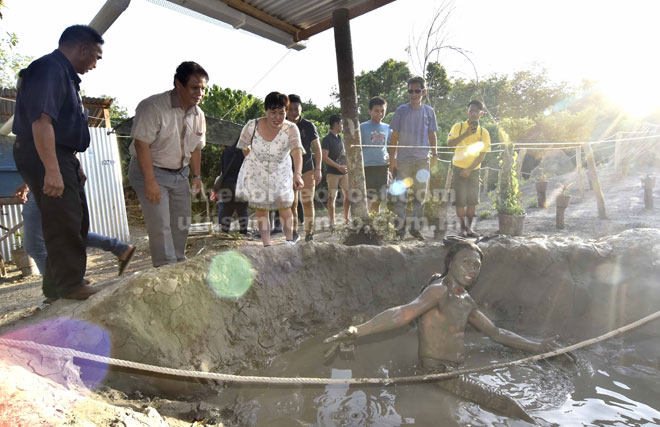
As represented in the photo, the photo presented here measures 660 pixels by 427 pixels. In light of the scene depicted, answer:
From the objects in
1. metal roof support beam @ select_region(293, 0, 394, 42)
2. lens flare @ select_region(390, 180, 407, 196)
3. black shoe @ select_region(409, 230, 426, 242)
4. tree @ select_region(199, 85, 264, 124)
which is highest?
tree @ select_region(199, 85, 264, 124)

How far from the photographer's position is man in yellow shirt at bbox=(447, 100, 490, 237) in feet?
17.0

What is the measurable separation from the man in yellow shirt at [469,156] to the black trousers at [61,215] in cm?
447

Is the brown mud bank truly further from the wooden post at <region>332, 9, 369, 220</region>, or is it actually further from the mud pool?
the wooden post at <region>332, 9, 369, 220</region>

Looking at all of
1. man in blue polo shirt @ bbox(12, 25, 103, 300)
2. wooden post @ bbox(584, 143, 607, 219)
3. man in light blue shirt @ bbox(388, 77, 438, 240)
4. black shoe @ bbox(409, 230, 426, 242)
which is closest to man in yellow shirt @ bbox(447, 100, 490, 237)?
man in light blue shirt @ bbox(388, 77, 438, 240)

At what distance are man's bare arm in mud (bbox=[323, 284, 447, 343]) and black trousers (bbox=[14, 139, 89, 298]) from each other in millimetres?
1781

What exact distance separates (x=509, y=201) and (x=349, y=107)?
296 cm

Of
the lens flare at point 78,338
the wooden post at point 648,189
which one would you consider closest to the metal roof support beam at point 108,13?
the lens flare at point 78,338

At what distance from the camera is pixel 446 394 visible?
237 cm

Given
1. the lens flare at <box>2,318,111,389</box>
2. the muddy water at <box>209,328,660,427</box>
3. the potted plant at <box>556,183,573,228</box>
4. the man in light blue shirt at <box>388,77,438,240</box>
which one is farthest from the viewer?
the potted plant at <box>556,183,573,228</box>

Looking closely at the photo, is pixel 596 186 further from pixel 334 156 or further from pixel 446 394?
pixel 446 394

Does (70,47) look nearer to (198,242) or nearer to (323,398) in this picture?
(323,398)

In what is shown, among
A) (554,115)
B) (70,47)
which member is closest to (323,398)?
(70,47)

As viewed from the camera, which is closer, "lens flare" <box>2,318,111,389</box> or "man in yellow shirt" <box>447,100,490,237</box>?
"lens flare" <box>2,318,111,389</box>

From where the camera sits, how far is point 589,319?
3254mm
